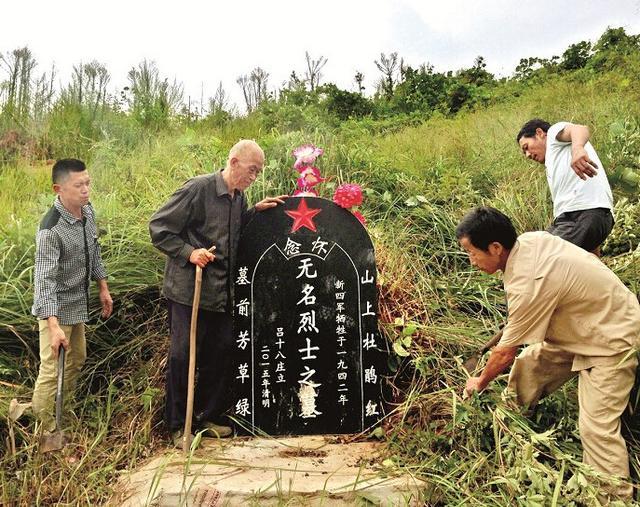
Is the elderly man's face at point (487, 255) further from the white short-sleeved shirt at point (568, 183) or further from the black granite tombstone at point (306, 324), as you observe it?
the white short-sleeved shirt at point (568, 183)

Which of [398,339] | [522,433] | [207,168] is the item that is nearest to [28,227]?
[207,168]

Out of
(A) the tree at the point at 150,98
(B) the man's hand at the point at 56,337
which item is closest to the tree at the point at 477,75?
(A) the tree at the point at 150,98

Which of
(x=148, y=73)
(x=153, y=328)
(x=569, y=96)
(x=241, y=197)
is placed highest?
(x=148, y=73)

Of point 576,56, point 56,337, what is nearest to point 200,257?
point 56,337

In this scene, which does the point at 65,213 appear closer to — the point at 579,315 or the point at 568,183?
the point at 579,315

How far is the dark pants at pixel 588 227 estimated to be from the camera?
143 inches

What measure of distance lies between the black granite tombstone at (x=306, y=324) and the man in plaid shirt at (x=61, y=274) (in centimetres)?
92

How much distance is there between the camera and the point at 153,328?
13.5ft

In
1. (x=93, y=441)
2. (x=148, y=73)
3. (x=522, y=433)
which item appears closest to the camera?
(x=522, y=433)

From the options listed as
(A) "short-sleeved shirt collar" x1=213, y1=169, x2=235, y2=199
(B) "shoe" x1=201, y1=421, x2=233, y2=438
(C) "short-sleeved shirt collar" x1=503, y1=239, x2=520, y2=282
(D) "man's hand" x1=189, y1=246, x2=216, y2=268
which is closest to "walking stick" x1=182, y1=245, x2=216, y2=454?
(D) "man's hand" x1=189, y1=246, x2=216, y2=268

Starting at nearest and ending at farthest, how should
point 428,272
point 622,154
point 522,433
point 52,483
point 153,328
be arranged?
point 522,433 < point 52,483 < point 153,328 < point 428,272 < point 622,154

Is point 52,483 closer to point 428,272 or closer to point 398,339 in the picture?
point 398,339

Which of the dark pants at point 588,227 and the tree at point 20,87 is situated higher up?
the tree at point 20,87

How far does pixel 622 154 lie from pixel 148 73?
591 cm
